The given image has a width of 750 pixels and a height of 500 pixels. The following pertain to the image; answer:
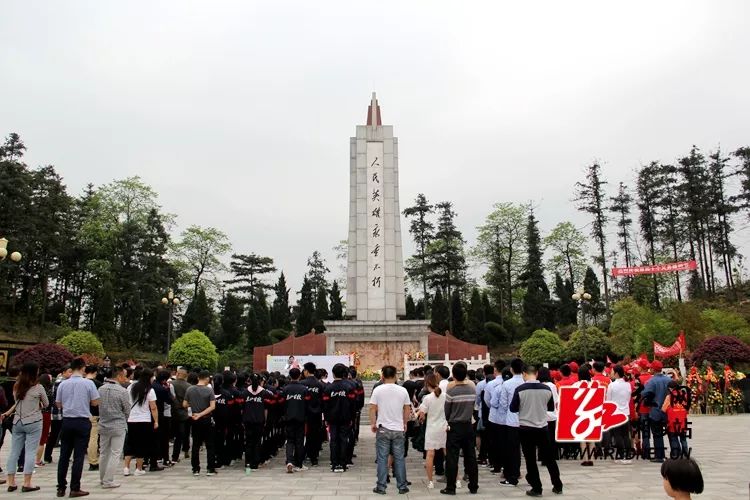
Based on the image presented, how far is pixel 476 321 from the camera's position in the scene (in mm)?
39625

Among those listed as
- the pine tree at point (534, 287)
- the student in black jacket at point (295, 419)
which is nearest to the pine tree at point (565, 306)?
the pine tree at point (534, 287)

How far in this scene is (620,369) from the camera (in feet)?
28.9

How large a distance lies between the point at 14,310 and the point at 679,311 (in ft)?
126

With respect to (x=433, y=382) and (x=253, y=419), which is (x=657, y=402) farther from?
Answer: (x=253, y=419)

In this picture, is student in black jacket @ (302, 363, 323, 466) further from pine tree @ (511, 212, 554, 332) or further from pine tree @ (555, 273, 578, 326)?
pine tree @ (555, 273, 578, 326)

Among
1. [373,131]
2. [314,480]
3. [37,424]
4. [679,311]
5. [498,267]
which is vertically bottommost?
[314,480]

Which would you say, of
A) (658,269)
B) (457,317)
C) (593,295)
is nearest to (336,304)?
(457,317)

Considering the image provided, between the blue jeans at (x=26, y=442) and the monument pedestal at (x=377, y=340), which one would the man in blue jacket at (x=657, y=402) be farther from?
the monument pedestal at (x=377, y=340)

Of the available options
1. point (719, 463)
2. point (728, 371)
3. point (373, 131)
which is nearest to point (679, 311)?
point (728, 371)

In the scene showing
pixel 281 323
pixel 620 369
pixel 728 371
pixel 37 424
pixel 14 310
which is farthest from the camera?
pixel 281 323

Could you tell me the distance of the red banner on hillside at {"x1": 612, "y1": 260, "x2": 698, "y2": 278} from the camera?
3425 centimetres

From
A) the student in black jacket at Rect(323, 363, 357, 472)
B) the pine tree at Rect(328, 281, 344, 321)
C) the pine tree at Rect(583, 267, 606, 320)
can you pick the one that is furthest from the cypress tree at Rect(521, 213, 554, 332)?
the student in black jacket at Rect(323, 363, 357, 472)

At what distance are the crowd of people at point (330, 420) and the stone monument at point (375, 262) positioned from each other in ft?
45.2

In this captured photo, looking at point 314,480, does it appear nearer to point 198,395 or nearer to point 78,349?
point 198,395
